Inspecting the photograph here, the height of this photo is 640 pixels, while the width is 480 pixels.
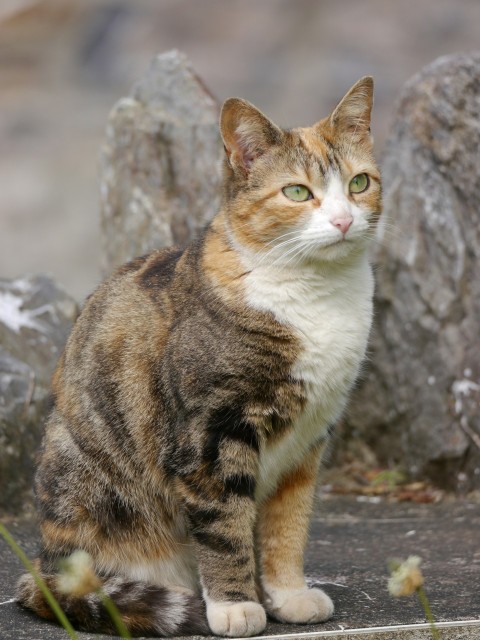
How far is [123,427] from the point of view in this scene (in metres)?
3.46

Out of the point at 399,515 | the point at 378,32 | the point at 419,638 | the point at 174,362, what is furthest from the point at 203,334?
the point at 378,32

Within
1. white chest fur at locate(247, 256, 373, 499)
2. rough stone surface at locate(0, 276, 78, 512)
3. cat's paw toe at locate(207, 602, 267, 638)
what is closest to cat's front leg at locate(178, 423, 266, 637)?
cat's paw toe at locate(207, 602, 267, 638)

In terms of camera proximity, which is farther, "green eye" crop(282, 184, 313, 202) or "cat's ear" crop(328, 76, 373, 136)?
"cat's ear" crop(328, 76, 373, 136)

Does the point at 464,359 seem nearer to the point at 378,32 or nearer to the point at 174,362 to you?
the point at 174,362

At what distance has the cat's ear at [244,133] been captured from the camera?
11.2 feet

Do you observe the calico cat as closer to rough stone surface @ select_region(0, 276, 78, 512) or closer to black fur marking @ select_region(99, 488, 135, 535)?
black fur marking @ select_region(99, 488, 135, 535)

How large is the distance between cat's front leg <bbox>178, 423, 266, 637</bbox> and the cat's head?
2.03ft

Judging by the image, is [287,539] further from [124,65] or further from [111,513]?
[124,65]

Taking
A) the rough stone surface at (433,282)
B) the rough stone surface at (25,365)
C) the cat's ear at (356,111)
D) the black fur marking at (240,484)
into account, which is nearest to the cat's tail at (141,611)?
the black fur marking at (240,484)

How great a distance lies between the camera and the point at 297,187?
133 inches

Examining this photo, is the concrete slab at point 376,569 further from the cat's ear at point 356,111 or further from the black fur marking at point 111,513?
the cat's ear at point 356,111

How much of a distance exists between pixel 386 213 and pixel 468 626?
3147 millimetres

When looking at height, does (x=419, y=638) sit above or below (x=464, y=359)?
below

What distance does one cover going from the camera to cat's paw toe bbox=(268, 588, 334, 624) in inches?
130
